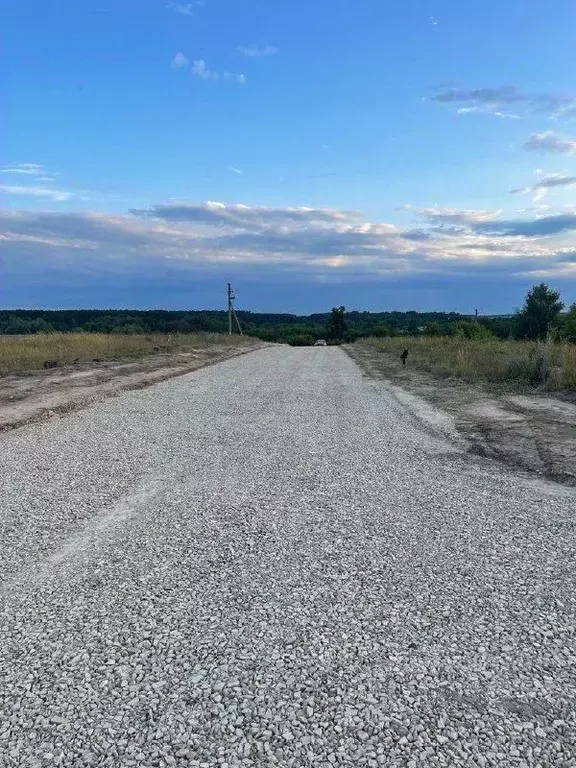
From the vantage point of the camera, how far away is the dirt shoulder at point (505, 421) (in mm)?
8148

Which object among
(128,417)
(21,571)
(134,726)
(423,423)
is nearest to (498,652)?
(134,726)

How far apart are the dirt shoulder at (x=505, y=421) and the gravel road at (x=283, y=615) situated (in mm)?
902

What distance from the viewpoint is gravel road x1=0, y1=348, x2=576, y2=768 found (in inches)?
102

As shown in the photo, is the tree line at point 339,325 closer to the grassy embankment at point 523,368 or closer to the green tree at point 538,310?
the green tree at point 538,310

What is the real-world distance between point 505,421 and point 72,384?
33.3 ft

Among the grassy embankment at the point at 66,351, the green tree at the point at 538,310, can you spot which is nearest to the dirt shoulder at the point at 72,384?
the grassy embankment at the point at 66,351

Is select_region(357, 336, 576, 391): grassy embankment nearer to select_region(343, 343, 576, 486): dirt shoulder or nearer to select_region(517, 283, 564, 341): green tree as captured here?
select_region(343, 343, 576, 486): dirt shoulder

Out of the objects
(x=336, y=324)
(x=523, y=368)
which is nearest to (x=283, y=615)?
(x=523, y=368)

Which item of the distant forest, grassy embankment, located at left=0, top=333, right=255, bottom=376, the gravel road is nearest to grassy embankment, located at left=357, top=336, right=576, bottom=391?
the gravel road

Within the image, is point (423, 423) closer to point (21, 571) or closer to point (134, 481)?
point (134, 481)

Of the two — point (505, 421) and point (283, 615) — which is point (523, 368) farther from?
point (283, 615)

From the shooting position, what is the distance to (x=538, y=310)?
6028cm

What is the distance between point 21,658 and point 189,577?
47.6 inches

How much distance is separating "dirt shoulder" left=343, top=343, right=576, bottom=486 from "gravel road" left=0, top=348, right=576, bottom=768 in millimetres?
902
